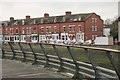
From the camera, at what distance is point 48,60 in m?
14.7

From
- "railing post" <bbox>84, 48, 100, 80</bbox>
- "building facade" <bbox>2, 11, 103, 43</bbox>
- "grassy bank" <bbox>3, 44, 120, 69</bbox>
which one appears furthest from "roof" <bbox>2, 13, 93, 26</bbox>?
"railing post" <bbox>84, 48, 100, 80</bbox>

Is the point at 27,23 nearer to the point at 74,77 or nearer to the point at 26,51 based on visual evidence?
the point at 26,51

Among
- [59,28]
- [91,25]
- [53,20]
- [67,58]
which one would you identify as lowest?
[67,58]

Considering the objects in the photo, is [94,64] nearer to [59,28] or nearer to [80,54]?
[80,54]

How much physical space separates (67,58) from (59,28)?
90465 millimetres

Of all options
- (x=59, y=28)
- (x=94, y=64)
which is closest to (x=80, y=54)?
(x=94, y=64)

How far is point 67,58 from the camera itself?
41.0ft

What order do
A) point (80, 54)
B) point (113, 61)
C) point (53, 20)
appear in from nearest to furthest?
point (113, 61) < point (80, 54) < point (53, 20)

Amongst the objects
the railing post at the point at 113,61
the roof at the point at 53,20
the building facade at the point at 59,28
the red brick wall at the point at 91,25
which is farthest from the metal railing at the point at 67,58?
the roof at the point at 53,20

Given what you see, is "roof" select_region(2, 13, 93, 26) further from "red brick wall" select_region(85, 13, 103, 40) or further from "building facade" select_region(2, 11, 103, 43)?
"red brick wall" select_region(85, 13, 103, 40)

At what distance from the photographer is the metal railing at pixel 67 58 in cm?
872

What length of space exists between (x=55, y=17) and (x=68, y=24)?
8.19 meters

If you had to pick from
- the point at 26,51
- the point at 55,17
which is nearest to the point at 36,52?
→ the point at 26,51

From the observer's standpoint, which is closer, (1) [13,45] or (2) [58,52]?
(2) [58,52]
